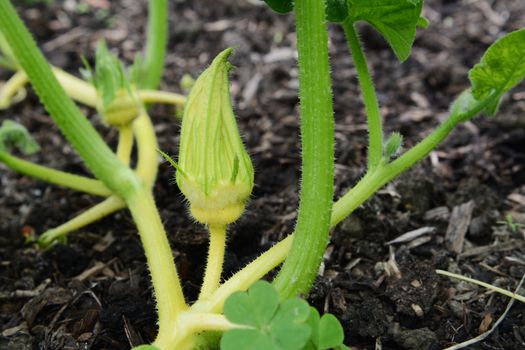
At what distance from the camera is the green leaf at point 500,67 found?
1774 millimetres

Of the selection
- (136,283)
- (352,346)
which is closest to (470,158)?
(352,346)

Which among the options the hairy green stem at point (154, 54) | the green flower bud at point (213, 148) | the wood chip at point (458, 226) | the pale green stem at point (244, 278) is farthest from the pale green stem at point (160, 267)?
the hairy green stem at point (154, 54)

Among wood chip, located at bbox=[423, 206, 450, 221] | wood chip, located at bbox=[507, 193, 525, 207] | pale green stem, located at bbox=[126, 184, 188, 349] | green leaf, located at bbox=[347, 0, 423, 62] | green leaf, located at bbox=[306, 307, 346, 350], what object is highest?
green leaf, located at bbox=[347, 0, 423, 62]

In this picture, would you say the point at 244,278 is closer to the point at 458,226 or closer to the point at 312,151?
the point at 312,151

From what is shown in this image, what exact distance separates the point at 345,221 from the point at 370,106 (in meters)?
0.47

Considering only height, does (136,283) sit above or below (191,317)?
below

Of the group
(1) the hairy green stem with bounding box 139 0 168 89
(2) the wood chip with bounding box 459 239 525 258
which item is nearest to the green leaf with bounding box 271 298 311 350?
(2) the wood chip with bounding box 459 239 525 258

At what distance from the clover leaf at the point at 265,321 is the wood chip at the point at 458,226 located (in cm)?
93

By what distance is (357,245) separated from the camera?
221 centimetres

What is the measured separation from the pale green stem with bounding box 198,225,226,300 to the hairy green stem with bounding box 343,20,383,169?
1.47 ft

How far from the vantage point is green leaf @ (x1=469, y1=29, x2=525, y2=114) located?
177 cm

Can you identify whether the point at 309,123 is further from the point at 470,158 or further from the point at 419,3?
the point at 470,158

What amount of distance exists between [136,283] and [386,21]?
3.46 ft

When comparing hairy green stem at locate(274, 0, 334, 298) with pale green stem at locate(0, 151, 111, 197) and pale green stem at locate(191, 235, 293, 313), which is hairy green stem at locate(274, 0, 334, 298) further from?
pale green stem at locate(0, 151, 111, 197)
